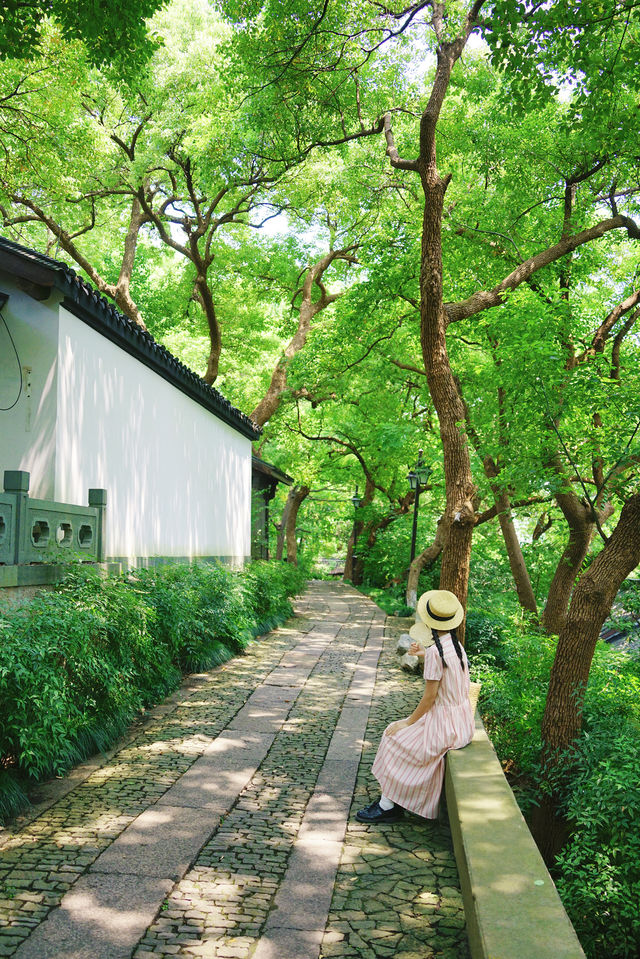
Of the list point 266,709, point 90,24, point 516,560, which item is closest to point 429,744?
point 266,709

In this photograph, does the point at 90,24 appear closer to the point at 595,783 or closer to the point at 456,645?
the point at 456,645

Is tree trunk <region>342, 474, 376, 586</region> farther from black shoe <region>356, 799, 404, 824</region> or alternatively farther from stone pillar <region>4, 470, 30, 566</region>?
black shoe <region>356, 799, 404, 824</region>

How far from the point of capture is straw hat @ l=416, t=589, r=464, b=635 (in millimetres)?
5078

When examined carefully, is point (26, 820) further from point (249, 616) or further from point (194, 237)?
point (194, 237)

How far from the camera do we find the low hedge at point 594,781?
450 cm

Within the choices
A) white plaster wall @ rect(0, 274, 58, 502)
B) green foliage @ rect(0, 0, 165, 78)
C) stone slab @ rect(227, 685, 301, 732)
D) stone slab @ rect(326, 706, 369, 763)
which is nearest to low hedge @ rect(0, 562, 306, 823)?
stone slab @ rect(227, 685, 301, 732)

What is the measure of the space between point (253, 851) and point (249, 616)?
803cm

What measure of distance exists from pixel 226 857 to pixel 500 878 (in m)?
1.82

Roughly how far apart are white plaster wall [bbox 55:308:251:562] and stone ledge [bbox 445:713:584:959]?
561 cm

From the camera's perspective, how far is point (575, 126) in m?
8.10

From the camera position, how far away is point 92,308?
859cm

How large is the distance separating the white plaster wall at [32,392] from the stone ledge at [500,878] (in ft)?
18.1

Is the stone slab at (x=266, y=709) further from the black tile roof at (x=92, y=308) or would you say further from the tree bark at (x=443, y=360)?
the black tile roof at (x=92, y=308)

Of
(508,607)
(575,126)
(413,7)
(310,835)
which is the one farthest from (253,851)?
(508,607)
